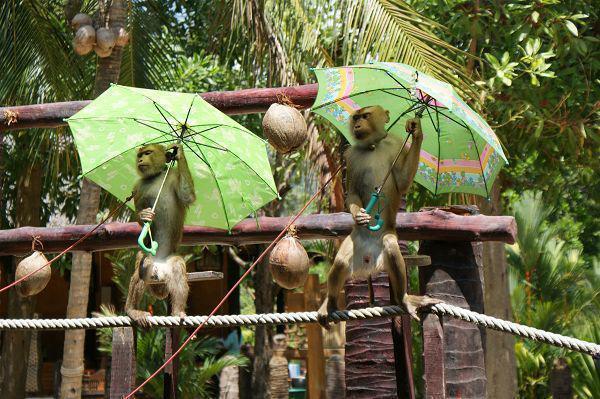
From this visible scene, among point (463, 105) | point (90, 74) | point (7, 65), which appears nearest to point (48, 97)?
point (7, 65)

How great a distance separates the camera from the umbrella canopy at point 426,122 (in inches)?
169

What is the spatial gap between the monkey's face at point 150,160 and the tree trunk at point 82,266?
4276 mm

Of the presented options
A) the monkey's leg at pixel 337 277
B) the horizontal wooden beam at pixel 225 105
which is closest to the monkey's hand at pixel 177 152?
the horizontal wooden beam at pixel 225 105

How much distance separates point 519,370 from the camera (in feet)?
41.5

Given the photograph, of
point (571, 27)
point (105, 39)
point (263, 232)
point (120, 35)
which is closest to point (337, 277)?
point (263, 232)

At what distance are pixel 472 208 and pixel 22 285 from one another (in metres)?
2.39

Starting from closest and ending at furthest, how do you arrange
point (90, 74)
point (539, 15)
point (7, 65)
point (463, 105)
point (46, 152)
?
point (463, 105) < point (539, 15) < point (7, 65) < point (90, 74) < point (46, 152)

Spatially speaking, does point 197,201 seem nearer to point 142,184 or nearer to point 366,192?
point 142,184

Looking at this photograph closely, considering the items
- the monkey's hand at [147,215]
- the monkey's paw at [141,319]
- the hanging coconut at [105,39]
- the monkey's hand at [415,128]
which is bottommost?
the monkey's paw at [141,319]

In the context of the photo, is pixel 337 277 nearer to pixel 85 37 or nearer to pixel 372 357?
pixel 372 357

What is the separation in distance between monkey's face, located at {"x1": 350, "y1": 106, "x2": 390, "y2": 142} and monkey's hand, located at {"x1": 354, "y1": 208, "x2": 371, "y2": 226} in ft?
1.18

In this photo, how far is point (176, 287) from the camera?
4.67 m

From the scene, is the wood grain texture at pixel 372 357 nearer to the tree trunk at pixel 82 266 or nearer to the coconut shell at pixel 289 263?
the coconut shell at pixel 289 263

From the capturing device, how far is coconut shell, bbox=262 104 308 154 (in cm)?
459
